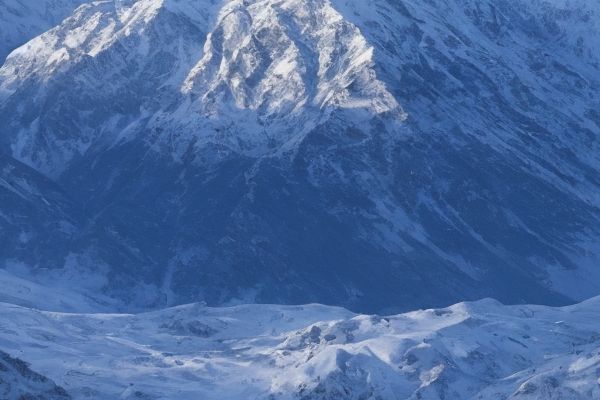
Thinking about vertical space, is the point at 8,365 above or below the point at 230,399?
above

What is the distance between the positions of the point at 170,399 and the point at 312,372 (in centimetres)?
1966

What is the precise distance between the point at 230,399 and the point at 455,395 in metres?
30.6

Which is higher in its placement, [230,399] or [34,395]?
[34,395]

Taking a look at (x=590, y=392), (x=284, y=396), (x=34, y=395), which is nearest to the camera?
(x=34, y=395)

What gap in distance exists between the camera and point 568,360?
196875 mm

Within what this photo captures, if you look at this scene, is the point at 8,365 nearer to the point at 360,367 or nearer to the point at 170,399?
the point at 170,399

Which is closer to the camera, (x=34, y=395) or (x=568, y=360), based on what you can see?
(x=34, y=395)

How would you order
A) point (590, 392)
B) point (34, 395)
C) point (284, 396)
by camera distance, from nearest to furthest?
point (34, 395), point (590, 392), point (284, 396)

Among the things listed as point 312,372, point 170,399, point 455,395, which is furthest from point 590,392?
point 170,399

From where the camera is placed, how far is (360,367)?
200 metres

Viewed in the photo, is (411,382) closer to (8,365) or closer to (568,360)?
(568,360)

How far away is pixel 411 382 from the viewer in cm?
19912

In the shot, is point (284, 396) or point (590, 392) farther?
point (284, 396)

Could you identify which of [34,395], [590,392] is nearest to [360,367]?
[590,392]
